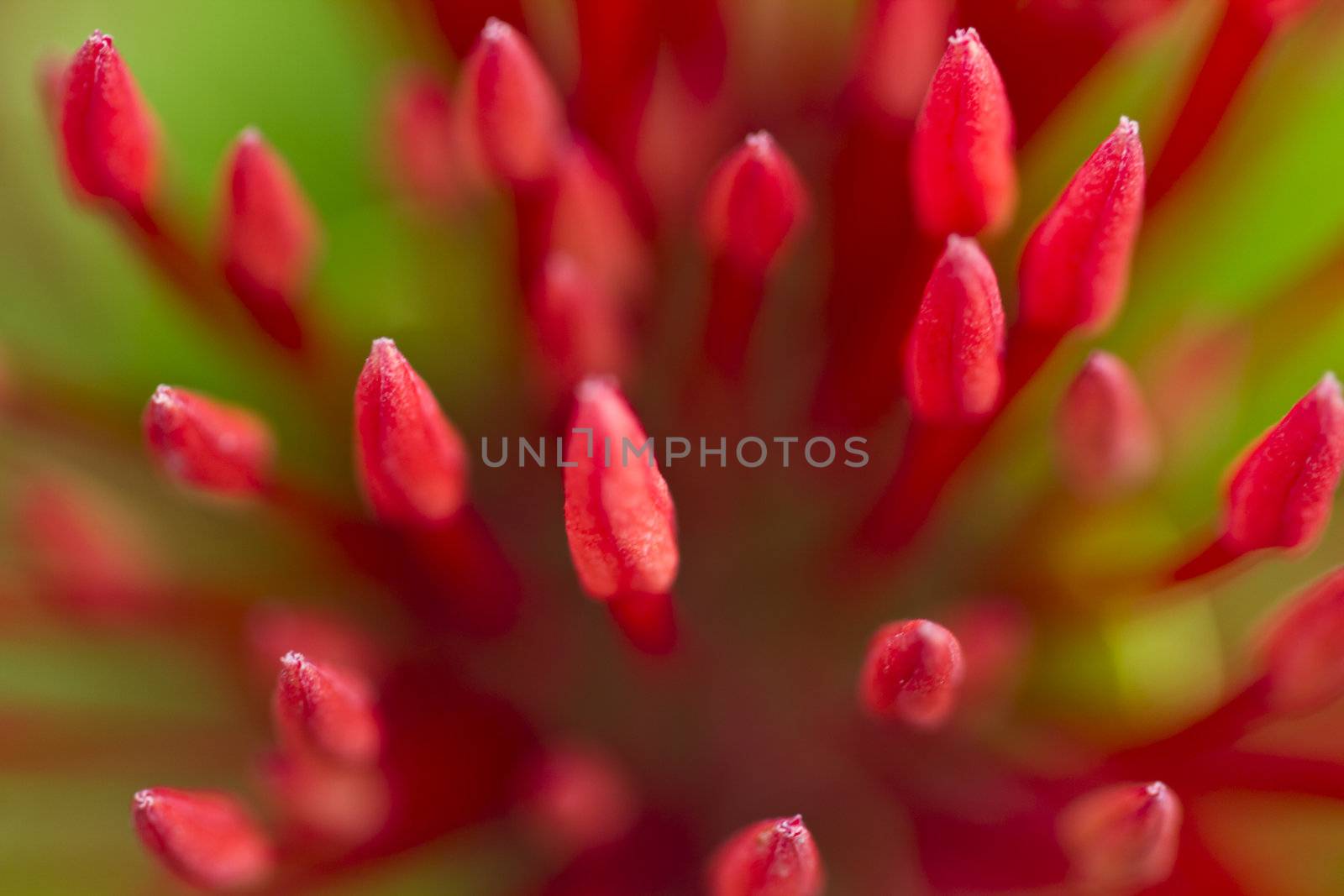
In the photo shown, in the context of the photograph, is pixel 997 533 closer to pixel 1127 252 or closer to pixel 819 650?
pixel 819 650

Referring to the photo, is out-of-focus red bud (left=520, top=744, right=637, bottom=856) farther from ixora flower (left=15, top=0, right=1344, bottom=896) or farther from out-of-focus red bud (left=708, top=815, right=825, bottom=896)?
out-of-focus red bud (left=708, top=815, right=825, bottom=896)

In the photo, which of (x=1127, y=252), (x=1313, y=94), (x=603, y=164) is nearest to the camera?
(x=1127, y=252)

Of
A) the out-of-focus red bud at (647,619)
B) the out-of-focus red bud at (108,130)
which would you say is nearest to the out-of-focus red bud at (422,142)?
the out-of-focus red bud at (108,130)

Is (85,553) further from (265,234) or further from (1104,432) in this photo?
(1104,432)

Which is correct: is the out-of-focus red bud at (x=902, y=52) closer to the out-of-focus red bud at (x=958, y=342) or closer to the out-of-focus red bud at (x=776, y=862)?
the out-of-focus red bud at (x=958, y=342)

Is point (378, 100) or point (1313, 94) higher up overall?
point (378, 100)

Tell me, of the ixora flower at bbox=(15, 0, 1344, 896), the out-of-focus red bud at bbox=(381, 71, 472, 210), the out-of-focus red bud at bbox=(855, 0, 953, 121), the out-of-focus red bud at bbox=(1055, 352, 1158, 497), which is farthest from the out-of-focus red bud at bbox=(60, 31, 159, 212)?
the out-of-focus red bud at bbox=(1055, 352, 1158, 497)

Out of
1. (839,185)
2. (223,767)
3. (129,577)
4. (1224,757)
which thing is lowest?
(1224,757)

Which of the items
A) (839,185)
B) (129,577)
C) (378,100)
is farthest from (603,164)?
(129,577)
